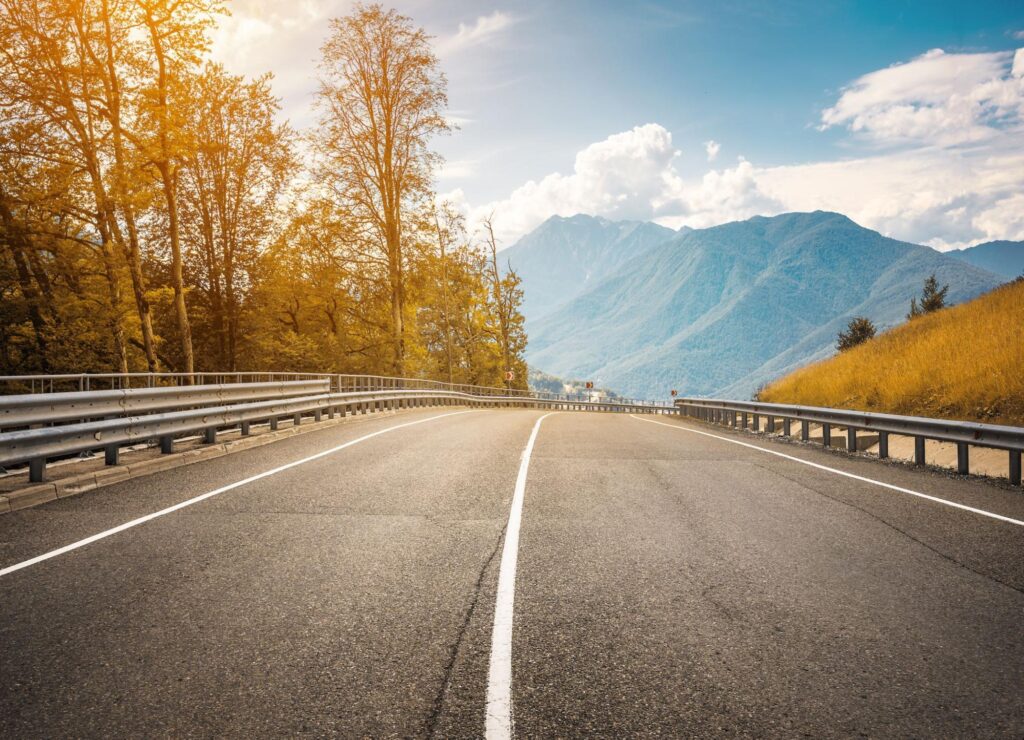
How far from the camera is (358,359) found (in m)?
40.1

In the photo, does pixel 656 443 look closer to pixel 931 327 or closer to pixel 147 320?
pixel 931 327

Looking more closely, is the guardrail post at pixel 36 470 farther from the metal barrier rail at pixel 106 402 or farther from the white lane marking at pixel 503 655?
the white lane marking at pixel 503 655

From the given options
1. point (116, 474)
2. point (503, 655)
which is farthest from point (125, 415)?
point (503, 655)

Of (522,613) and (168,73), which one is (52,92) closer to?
(168,73)

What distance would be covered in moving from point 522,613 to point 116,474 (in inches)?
274

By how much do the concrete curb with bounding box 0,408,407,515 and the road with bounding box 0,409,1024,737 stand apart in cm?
24

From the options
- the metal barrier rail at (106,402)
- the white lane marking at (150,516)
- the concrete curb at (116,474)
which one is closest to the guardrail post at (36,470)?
the concrete curb at (116,474)

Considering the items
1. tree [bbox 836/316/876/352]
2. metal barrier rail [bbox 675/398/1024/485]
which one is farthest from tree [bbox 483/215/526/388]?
metal barrier rail [bbox 675/398/1024/485]

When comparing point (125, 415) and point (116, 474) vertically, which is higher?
point (125, 415)

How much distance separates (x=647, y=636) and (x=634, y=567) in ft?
4.46

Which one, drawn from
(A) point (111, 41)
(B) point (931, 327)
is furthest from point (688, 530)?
(A) point (111, 41)

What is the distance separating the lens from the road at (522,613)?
9.96 ft

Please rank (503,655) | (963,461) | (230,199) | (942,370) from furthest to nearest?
(230,199) → (942,370) → (963,461) → (503,655)

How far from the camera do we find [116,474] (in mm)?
8930
